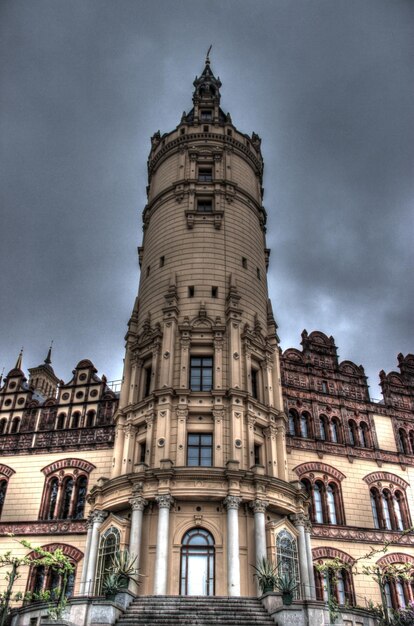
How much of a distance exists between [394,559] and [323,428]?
29.0 ft

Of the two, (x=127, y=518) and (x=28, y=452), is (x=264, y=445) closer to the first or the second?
(x=127, y=518)

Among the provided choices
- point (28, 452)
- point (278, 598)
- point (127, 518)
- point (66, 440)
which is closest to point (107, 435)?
point (66, 440)

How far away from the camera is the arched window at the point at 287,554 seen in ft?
86.9

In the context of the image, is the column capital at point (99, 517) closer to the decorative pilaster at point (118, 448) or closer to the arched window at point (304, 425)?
the decorative pilaster at point (118, 448)

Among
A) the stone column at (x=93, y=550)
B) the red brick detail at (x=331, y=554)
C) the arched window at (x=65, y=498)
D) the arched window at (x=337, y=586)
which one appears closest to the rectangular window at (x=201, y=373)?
the stone column at (x=93, y=550)

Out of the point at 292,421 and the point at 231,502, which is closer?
the point at 231,502

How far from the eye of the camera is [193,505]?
88.0ft

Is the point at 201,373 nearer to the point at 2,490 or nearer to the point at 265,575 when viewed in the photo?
the point at 265,575

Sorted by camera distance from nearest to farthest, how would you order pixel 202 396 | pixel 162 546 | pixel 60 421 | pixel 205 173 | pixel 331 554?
pixel 162 546 → pixel 202 396 → pixel 331 554 → pixel 60 421 → pixel 205 173

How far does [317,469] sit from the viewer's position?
116 feet

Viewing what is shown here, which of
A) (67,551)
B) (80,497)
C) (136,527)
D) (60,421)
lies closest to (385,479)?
(136,527)

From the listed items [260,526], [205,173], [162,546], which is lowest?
[162,546]

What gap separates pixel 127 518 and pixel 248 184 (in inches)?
1021

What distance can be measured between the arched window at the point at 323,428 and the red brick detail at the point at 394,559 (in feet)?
25.6
